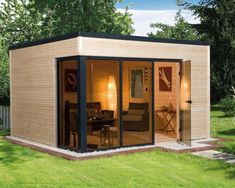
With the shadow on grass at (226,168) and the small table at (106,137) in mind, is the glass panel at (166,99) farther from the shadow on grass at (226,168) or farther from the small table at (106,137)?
the shadow on grass at (226,168)

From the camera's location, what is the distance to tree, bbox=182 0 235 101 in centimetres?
2630

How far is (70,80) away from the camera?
1316cm

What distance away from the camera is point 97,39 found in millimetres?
11156

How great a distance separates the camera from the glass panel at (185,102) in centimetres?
1221

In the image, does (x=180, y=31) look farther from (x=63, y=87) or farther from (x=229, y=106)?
(x=63, y=87)

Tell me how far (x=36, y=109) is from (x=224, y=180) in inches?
253

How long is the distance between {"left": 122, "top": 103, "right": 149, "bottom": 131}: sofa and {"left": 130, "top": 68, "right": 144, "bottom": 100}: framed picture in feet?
1.32

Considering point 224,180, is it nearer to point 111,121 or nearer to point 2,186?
point 2,186

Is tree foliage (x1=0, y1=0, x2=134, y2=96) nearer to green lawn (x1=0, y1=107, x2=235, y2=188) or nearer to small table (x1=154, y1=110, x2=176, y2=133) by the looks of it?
small table (x1=154, y1=110, x2=176, y2=133)

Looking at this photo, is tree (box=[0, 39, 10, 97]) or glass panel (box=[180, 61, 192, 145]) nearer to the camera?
glass panel (box=[180, 61, 192, 145])

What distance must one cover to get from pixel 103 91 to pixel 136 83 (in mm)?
1368

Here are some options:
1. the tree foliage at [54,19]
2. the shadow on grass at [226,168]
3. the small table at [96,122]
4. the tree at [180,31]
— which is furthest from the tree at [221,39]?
the shadow on grass at [226,168]

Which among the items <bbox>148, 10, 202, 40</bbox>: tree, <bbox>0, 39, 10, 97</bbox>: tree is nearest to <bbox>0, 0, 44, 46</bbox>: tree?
<bbox>0, 39, 10, 97</bbox>: tree

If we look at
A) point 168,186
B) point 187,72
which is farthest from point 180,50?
point 168,186
